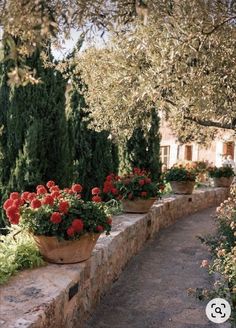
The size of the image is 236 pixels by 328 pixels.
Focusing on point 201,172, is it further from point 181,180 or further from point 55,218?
point 55,218

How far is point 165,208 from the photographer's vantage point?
9.09 m

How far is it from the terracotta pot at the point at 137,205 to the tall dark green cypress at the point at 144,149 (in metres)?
3.53

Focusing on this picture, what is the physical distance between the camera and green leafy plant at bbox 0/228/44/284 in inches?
153

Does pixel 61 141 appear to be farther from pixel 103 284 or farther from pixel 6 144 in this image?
pixel 103 284

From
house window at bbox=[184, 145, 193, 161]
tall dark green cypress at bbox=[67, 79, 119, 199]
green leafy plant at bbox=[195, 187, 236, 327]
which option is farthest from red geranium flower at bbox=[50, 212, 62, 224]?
house window at bbox=[184, 145, 193, 161]

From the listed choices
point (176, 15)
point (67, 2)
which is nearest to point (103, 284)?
point (67, 2)

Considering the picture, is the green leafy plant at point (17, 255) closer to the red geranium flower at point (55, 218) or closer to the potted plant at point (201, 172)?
the red geranium flower at point (55, 218)

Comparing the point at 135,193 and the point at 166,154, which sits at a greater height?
the point at 166,154

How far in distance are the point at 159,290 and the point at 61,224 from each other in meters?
1.93

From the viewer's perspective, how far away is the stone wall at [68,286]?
10.3 ft

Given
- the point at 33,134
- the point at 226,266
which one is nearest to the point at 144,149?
the point at 33,134

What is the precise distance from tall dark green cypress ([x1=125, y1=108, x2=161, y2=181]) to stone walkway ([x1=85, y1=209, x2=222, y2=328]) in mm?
3345

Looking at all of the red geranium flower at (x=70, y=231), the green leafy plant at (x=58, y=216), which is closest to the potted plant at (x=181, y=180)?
the green leafy plant at (x=58, y=216)

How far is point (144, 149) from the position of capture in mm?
11008
